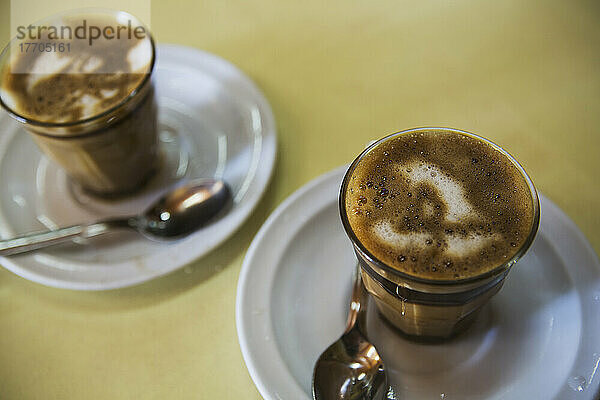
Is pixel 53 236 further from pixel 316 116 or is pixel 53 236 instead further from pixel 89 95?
pixel 316 116

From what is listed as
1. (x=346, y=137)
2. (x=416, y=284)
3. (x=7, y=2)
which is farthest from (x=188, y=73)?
(x=416, y=284)

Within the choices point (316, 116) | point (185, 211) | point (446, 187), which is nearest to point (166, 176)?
point (185, 211)

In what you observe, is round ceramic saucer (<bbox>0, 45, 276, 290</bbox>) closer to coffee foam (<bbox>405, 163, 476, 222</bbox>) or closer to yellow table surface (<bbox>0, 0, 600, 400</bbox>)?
yellow table surface (<bbox>0, 0, 600, 400</bbox>)

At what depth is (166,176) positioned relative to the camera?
1.05 m

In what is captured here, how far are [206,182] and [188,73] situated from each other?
0.28 meters

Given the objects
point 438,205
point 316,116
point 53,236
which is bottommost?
point 53,236

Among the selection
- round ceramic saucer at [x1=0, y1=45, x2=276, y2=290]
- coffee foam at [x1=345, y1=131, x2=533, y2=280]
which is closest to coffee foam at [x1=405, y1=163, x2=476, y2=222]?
coffee foam at [x1=345, y1=131, x2=533, y2=280]

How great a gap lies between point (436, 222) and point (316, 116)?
1.53 feet

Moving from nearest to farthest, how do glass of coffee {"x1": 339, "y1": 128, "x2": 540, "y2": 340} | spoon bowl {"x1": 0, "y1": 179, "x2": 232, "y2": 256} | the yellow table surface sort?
glass of coffee {"x1": 339, "y1": 128, "x2": 540, "y2": 340}, the yellow table surface, spoon bowl {"x1": 0, "y1": 179, "x2": 232, "y2": 256}

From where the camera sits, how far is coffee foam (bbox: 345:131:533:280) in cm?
A: 65

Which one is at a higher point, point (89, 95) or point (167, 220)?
point (89, 95)

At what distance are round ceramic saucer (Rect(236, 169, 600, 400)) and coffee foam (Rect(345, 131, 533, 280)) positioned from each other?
0.16 meters

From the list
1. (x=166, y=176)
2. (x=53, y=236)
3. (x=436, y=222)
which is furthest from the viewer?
(x=166, y=176)

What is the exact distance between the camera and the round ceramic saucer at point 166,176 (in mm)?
870
